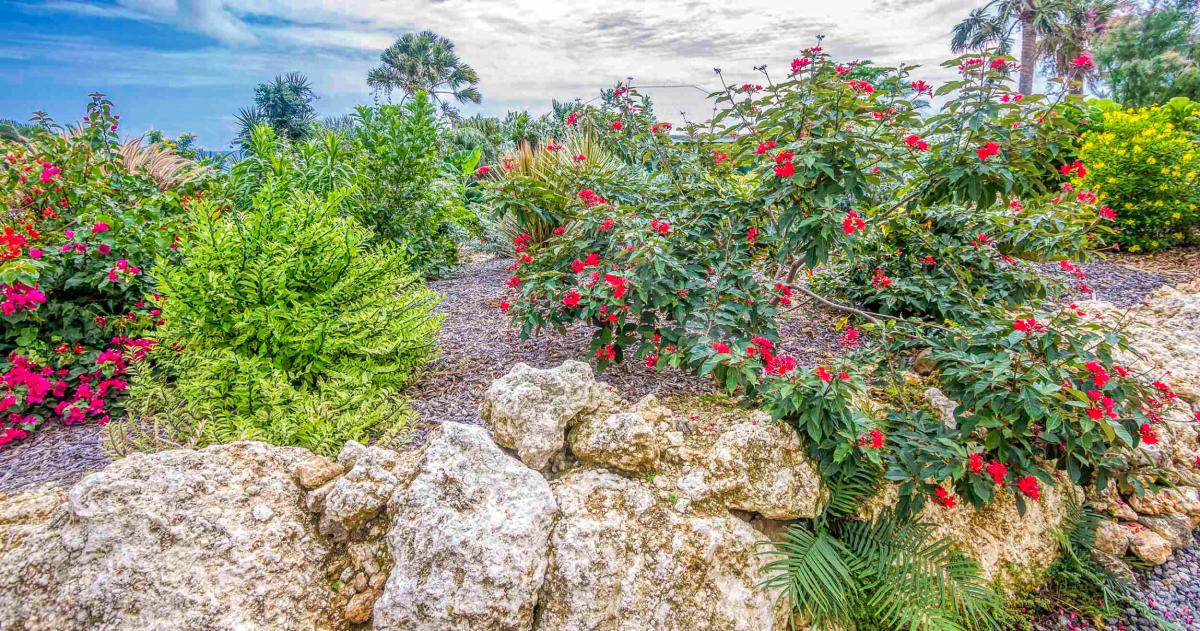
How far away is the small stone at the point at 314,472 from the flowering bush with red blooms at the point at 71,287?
1865 mm

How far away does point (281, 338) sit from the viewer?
2.80 meters

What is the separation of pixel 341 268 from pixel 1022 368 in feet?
11.2

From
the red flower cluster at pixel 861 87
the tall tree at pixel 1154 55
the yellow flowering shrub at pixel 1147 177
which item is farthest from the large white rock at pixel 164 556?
the tall tree at pixel 1154 55

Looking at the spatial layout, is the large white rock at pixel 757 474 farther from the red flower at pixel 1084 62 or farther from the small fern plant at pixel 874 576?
the red flower at pixel 1084 62

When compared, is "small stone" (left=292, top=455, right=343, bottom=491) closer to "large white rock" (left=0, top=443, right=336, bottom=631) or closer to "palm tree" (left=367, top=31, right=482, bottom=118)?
"large white rock" (left=0, top=443, right=336, bottom=631)

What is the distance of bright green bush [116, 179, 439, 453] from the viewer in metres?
2.55

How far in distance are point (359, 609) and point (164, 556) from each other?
0.60 m

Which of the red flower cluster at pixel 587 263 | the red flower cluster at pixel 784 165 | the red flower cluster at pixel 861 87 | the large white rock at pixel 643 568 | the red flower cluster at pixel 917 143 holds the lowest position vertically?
the large white rock at pixel 643 568

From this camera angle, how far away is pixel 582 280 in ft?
11.0

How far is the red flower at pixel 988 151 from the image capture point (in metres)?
2.32

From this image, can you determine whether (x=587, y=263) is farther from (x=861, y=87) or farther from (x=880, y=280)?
(x=880, y=280)

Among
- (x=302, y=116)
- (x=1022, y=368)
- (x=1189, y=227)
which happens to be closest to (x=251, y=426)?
(x=1022, y=368)

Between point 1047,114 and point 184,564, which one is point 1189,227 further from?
point 184,564

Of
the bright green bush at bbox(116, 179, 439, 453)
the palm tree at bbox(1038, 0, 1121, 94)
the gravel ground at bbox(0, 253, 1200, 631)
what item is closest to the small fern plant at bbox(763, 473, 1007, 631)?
the gravel ground at bbox(0, 253, 1200, 631)
